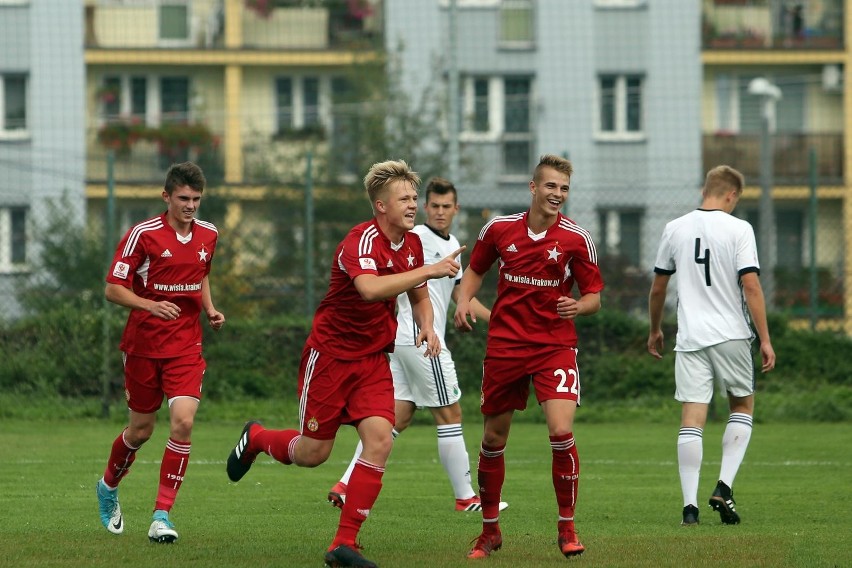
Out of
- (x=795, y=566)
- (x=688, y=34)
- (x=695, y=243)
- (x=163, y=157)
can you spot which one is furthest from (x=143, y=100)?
(x=795, y=566)

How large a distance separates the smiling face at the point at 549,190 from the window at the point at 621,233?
1071 centimetres

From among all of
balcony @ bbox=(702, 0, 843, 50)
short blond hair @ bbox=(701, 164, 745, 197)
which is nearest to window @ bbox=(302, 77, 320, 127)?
balcony @ bbox=(702, 0, 843, 50)

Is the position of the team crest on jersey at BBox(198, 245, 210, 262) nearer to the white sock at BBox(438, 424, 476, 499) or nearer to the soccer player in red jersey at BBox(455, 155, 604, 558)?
the soccer player in red jersey at BBox(455, 155, 604, 558)

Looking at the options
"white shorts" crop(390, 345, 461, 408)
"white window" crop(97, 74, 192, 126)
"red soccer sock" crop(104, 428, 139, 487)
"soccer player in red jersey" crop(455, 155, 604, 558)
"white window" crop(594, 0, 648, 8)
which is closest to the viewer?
"soccer player in red jersey" crop(455, 155, 604, 558)

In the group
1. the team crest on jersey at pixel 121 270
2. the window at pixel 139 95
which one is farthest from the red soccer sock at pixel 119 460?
the window at pixel 139 95

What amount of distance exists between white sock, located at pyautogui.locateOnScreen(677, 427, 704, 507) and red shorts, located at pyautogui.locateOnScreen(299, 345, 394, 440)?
244 centimetres

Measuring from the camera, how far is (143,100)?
→ 116 ft

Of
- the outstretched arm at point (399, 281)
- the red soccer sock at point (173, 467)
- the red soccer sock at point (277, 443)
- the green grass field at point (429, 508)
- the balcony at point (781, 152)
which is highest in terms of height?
the balcony at point (781, 152)

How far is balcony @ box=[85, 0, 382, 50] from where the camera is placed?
34.5 metres

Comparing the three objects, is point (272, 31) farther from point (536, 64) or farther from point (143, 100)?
point (536, 64)

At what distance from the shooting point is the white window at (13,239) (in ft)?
60.6

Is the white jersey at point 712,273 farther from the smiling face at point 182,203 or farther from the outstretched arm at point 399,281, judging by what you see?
the smiling face at point 182,203

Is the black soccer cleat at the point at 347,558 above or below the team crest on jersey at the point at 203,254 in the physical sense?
below

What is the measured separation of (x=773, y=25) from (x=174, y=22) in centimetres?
1462
